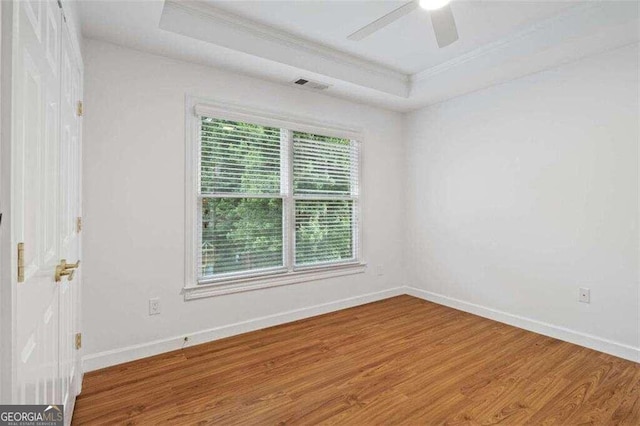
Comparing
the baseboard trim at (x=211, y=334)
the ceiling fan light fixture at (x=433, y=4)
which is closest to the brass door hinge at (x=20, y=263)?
the baseboard trim at (x=211, y=334)

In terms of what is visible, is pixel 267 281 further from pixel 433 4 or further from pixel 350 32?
pixel 433 4

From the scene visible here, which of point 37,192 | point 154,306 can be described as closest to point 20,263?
point 37,192

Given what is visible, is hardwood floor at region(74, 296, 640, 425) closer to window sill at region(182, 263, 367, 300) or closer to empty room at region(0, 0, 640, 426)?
empty room at region(0, 0, 640, 426)

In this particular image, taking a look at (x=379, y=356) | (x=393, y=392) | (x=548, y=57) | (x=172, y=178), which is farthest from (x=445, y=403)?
(x=548, y=57)

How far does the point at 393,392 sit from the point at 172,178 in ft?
7.86

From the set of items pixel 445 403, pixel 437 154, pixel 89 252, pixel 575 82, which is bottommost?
pixel 445 403

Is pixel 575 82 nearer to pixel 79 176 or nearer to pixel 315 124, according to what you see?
pixel 315 124

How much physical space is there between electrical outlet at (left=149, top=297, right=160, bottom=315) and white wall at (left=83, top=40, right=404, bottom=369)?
0.12 ft

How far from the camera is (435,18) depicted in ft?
7.06

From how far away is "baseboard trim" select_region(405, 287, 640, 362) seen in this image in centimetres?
283

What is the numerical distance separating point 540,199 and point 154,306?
366cm

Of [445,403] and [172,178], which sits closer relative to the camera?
[445,403]

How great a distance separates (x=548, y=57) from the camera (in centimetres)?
302

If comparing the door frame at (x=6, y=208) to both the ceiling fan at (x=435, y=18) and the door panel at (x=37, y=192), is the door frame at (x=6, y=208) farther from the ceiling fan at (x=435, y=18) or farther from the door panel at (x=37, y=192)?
the ceiling fan at (x=435, y=18)
